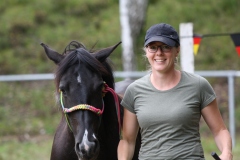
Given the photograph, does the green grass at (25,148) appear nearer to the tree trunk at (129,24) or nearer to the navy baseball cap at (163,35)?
the tree trunk at (129,24)

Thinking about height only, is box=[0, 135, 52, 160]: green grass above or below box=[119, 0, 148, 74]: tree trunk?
below

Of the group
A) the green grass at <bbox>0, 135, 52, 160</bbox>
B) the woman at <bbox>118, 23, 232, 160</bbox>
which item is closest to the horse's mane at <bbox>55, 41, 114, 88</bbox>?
the woman at <bbox>118, 23, 232, 160</bbox>

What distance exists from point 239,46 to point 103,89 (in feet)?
9.79

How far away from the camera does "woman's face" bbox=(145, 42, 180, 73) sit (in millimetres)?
3863

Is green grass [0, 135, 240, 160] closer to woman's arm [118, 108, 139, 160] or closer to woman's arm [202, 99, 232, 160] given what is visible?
woman's arm [118, 108, 139, 160]

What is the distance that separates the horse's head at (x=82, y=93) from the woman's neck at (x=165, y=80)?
0.78 meters

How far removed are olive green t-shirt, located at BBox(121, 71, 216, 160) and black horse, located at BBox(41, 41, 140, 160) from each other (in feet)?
2.10

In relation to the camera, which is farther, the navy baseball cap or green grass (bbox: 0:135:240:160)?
green grass (bbox: 0:135:240:160)

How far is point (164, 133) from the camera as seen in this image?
12.6 feet

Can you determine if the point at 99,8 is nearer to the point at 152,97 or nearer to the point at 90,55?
the point at 90,55

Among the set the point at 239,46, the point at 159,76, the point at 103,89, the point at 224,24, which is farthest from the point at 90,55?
the point at 224,24

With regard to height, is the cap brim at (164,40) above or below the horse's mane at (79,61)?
above

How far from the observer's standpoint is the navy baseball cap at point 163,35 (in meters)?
3.84

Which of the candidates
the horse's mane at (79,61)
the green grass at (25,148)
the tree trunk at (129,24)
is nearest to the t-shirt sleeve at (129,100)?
the horse's mane at (79,61)
